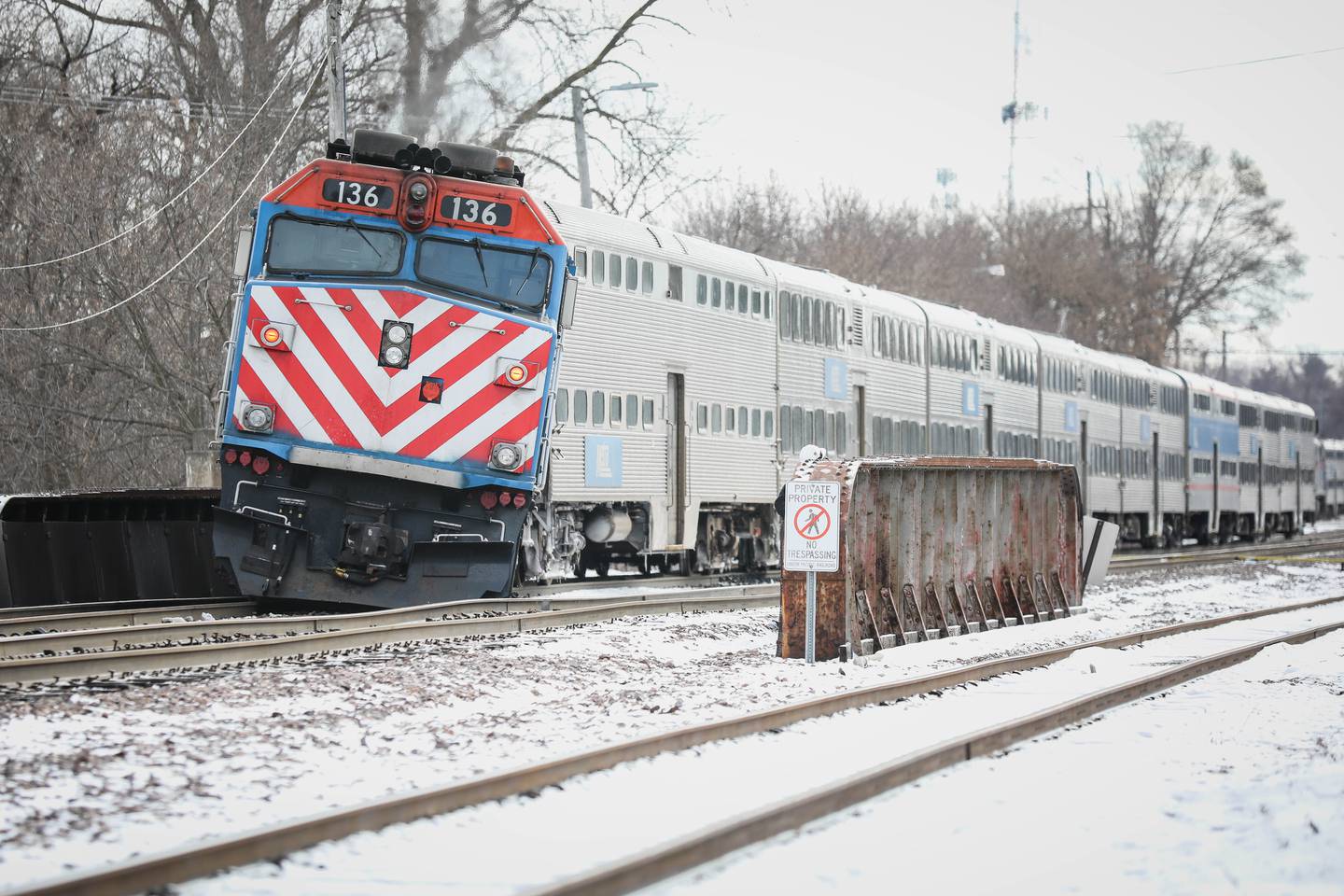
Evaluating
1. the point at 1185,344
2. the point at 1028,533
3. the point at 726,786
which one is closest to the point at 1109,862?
the point at 726,786

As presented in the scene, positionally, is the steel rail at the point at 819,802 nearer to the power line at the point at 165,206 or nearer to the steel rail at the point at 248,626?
the steel rail at the point at 248,626

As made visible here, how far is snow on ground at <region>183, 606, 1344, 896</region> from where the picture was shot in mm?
5098

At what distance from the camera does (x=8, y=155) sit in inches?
1013

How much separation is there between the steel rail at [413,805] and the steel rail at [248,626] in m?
4.25

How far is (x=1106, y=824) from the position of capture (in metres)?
6.18

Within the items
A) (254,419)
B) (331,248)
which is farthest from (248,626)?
(331,248)

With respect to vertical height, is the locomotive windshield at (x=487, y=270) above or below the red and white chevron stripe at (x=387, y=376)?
above

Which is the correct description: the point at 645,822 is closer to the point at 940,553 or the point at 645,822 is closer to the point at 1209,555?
the point at 940,553

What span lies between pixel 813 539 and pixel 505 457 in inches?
110

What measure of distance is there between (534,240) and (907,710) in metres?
6.03

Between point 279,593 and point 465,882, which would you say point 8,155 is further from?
point 465,882

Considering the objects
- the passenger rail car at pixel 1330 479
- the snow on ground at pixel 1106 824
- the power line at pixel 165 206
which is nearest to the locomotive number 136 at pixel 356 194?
the snow on ground at pixel 1106 824

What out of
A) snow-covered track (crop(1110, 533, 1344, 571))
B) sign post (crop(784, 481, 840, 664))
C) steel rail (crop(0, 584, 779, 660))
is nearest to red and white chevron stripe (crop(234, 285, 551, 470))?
steel rail (crop(0, 584, 779, 660))

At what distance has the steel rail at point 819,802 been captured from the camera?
4.85 meters
